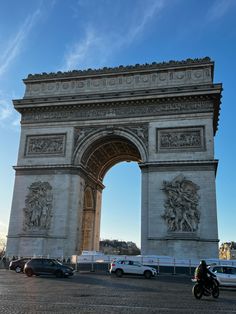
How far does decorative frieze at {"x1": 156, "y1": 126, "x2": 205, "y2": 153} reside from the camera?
3020 centimetres

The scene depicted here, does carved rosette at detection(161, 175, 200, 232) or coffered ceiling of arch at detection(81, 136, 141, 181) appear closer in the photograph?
carved rosette at detection(161, 175, 200, 232)

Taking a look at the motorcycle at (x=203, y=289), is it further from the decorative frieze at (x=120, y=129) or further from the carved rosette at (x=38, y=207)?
the carved rosette at (x=38, y=207)

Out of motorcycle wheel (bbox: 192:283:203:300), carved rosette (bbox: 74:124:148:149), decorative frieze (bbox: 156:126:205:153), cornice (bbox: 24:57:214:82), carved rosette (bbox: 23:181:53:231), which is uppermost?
cornice (bbox: 24:57:214:82)

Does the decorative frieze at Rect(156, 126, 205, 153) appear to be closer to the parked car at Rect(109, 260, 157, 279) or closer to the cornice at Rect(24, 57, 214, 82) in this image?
the cornice at Rect(24, 57, 214, 82)

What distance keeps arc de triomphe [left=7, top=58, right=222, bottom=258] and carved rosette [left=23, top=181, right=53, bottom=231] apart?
0.27 feet

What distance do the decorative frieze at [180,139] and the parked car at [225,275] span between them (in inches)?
508

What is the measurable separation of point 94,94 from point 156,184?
985cm

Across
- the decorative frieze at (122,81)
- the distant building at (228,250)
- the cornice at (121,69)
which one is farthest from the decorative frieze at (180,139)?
the distant building at (228,250)

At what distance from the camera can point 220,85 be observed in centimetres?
3031

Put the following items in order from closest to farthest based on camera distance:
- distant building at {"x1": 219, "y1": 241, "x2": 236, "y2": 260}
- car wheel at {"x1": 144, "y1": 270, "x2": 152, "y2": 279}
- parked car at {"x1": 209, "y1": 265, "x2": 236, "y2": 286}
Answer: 1. parked car at {"x1": 209, "y1": 265, "x2": 236, "y2": 286}
2. car wheel at {"x1": 144, "y1": 270, "x2": 152, "y2": 279}
3. distant building at {"x1": 219, "y1": 241, "x2": 236, "y2": 260}

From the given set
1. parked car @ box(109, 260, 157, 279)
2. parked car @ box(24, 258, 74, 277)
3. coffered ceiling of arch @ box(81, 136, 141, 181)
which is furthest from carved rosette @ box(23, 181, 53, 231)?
parked car @ box(109, 260, 157, 279)

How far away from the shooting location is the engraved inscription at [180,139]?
3022 centimetres

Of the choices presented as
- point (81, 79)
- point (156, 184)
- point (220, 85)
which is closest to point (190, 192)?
point (156, 184)

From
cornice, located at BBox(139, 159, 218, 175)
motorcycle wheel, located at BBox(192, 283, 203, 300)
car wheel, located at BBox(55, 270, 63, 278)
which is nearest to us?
motorcycle wheel, located at BBox(192, 283, 203, 300)
